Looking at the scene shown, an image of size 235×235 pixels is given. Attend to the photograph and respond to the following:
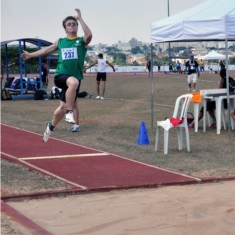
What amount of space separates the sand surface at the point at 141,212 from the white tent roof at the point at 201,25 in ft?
15.7

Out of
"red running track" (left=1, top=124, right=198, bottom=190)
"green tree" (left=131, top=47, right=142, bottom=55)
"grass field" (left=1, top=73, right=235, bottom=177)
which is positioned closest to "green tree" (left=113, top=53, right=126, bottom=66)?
"green tree" (left=131, top=47, right=142, bottom=55)

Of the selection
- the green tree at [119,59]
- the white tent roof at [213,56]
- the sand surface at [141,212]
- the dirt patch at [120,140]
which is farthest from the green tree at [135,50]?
the sand surface at [141,212]

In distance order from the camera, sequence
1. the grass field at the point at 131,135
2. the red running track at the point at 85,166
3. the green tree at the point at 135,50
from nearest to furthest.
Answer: the red running track at the point at 85,166 → the grass field at the point at 131,135 → the green tree at the point at 135,50

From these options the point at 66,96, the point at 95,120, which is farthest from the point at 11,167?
the point at 95,120

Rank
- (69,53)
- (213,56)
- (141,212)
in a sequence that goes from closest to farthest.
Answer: (141,212) < (69,53) < (213,56)

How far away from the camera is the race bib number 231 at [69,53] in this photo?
9.48m

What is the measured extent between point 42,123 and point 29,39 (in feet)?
32.2

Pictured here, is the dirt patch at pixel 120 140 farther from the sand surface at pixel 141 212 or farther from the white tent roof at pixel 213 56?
the white tent roof at pixel 213 56

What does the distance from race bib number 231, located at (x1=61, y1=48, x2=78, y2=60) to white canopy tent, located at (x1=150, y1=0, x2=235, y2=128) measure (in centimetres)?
334

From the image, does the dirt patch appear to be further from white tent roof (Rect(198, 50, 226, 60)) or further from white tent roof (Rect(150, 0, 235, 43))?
white tent roof (Rect(198, 50, 226, 60))

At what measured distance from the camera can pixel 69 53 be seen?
31.2 ft

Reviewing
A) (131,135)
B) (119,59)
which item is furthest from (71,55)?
(119,59)

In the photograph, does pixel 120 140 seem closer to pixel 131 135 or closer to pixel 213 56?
pixel 131 135

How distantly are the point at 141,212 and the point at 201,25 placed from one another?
6.51 meters
